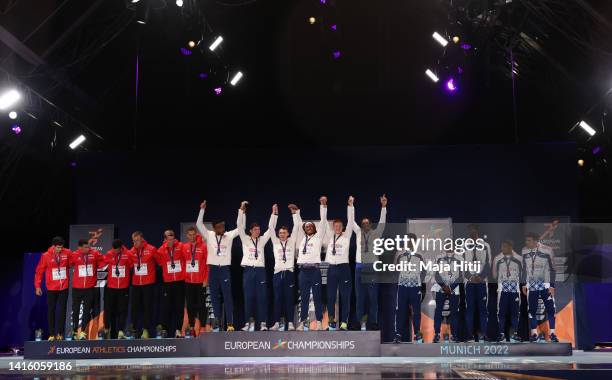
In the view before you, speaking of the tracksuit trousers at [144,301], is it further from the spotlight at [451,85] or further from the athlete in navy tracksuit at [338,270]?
the spotlight at [451,85]

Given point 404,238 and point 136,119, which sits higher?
point 136,119

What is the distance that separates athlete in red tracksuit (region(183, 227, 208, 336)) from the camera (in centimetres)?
1003

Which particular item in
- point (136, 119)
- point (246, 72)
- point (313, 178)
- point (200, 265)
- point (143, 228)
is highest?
point (246, 72)

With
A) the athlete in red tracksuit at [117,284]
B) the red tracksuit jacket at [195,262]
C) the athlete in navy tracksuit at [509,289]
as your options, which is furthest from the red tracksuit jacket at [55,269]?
the athlete in navy tracksuit at [509,289]

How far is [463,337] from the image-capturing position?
1030 cm

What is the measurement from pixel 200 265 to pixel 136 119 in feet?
15.1

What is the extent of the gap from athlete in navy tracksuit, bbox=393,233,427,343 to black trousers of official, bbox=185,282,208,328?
303cm

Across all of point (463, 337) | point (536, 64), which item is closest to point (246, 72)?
point (536, 64)

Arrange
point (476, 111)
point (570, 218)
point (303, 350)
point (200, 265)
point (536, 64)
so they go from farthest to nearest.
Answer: point (476, 111), point (536, 64), point (570, 218), point (200, 265), point (303, 350)

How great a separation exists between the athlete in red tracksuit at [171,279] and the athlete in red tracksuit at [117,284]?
1.79 feet

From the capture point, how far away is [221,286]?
33.0 feet

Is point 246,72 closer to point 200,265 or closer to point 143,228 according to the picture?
point 143,228

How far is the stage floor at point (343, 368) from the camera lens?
6301 mm

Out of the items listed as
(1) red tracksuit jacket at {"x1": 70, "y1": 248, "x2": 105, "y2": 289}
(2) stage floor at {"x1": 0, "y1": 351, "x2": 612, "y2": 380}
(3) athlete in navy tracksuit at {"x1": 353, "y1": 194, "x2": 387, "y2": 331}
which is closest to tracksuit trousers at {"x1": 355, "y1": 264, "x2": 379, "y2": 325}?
(3) athlete in navy tracksuit at {"x1": 353, "y1": 194, "x2": 387, "y2": 331}
